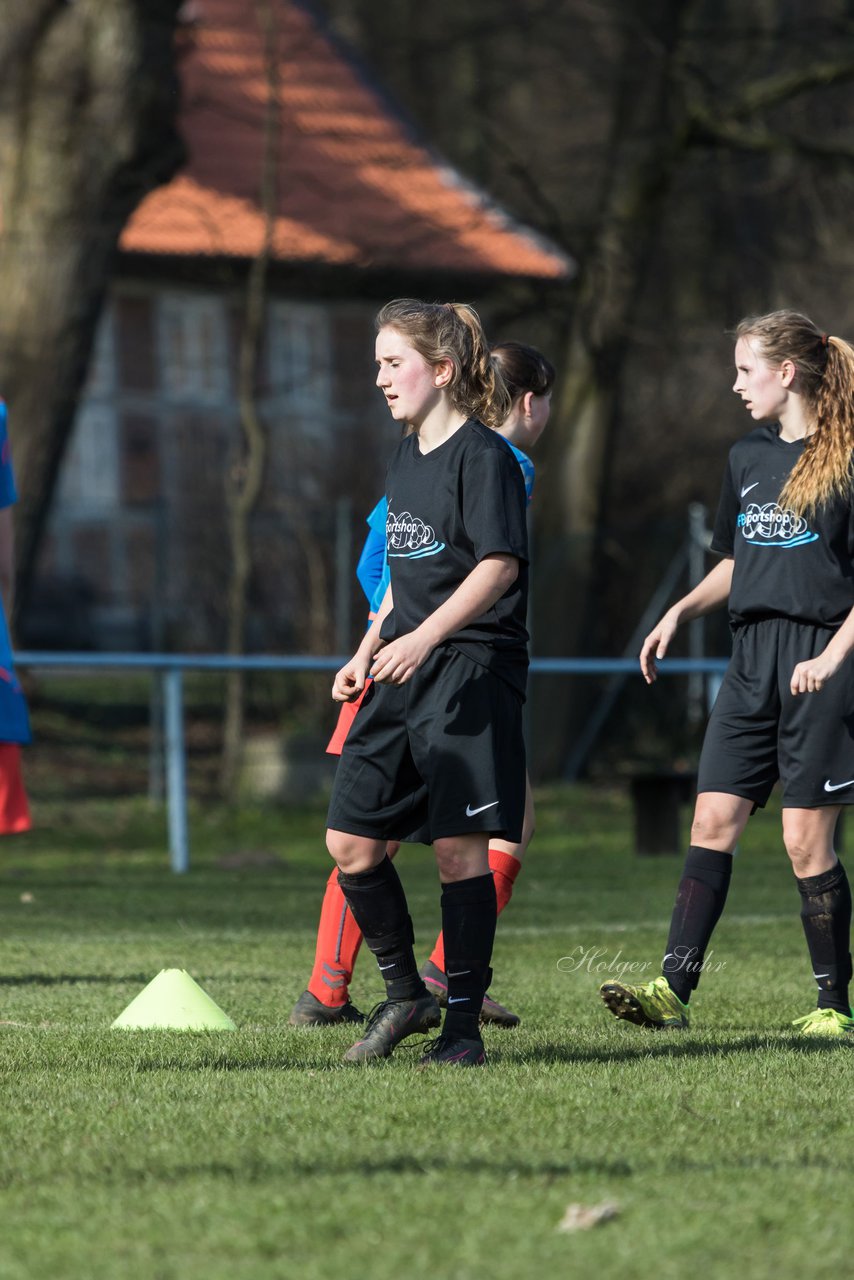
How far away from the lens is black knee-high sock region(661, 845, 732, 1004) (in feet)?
17.3

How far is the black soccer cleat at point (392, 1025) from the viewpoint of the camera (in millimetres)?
4682

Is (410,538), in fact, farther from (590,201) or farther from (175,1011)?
(590,201)

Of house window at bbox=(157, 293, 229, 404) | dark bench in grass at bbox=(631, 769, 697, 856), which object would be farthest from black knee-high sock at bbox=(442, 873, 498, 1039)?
house window at bbox=(157, 293, 229, 404)

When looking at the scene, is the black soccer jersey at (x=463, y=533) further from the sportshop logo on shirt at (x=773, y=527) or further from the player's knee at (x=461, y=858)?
the sportshop logo on shirt at (x=773, y=527)

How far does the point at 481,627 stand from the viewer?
4.58 metres

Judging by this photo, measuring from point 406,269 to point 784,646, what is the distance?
16.3 m

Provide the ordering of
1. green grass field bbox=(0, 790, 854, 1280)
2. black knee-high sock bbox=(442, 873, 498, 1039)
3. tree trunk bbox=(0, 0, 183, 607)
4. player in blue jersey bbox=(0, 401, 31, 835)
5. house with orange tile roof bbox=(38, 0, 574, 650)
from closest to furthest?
green grass field bbox=(0, 790, 854, 1280) < black knee-high sock bbox=(442, 873, 498, 1039) < player in blue jersey bbox=(0, 401, 31, 835) < tree trunk bbox=(0, 0, 183, 607) < house with orange tile roof bbox=(38, 0, 574, 650)

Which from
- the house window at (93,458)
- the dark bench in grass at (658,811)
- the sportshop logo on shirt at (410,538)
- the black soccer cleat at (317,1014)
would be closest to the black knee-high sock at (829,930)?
the black soccer cleat at (317,1014)

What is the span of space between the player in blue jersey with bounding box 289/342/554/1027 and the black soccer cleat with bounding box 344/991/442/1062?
0.46 metres

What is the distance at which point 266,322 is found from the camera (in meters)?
25.3

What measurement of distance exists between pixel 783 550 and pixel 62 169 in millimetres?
9310

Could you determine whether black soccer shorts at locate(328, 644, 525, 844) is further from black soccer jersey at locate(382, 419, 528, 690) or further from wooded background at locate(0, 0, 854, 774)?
wooded background at locate(0, 0, 854, 774)

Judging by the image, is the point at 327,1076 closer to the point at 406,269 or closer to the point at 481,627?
the point at 481,627

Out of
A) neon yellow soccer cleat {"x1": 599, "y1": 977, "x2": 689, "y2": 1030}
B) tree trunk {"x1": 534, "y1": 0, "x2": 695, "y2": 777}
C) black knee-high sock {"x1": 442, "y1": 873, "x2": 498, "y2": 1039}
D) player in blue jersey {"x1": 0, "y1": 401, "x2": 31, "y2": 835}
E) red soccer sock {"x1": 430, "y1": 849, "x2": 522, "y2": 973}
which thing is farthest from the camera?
tree trunk {"x1": 534, "y1": 0, "x2": 695, "y2": 777}
